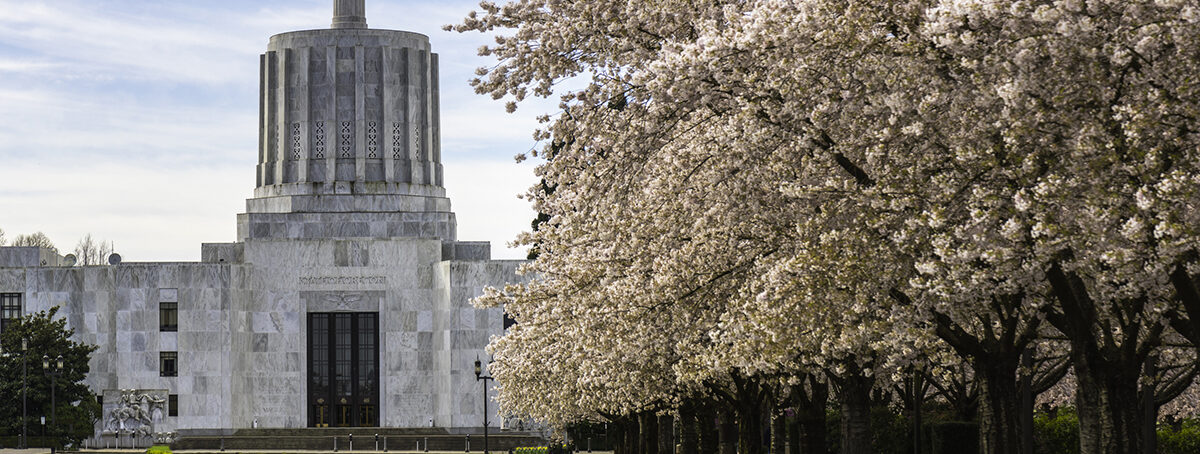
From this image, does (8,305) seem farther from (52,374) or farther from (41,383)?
(52,374)

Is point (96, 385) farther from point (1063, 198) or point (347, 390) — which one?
point (1063, 198)

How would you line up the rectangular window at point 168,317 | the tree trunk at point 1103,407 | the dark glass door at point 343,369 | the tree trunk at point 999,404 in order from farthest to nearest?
the dark glass door at point 343,369 < the rectangular window at point 168,317 < the tree trunk at point 999,404 < the tree trunk at point 1103,407

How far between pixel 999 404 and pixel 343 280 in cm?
7549

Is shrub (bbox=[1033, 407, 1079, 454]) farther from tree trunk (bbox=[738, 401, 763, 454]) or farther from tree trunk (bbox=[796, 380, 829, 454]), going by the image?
tree trunk (bbox=[796, 380, 829, 454])

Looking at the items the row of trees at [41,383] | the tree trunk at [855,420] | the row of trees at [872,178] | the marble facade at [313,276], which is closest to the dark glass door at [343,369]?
the marble facade at [313,276]

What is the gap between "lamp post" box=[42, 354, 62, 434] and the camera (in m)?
Answer: 76.2

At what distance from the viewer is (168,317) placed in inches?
3615

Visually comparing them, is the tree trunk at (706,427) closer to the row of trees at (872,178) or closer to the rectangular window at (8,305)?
the row of trees at (872,178)

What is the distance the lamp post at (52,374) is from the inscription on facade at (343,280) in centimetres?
1539

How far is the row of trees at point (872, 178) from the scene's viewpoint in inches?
531

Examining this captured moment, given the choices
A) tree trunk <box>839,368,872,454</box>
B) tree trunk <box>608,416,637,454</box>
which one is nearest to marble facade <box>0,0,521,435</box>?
tree trunk <box>608,416,637,454</box>

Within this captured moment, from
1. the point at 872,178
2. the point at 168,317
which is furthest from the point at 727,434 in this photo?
the point at 168,317

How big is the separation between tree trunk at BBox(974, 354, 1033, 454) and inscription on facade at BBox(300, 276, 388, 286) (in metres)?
74.6

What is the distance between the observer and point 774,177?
704 inches
